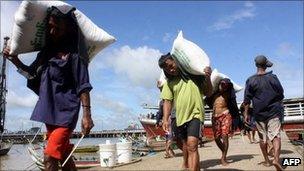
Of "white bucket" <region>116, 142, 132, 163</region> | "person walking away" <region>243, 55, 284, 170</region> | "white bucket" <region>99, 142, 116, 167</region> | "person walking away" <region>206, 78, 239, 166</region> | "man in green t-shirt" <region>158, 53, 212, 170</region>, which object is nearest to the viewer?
"man in green t-shirt" <region>158, 53, 212, 170</region>

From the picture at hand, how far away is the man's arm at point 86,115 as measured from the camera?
14.0ft

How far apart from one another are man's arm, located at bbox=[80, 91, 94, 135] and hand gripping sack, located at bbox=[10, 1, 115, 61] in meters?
0.58

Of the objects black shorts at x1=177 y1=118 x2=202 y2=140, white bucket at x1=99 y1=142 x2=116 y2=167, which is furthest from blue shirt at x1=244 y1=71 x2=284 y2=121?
white bucket at x1=99 y1=142 x2=116 y2=167

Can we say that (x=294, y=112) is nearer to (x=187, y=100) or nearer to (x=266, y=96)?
(x=266, y=96)

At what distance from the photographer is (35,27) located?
458cm

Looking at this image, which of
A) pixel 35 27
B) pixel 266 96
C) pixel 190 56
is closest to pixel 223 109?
pixel 266 96

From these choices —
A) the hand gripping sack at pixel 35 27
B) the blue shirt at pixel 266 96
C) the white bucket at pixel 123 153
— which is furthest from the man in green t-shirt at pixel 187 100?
the white bucket at pixel 123 153

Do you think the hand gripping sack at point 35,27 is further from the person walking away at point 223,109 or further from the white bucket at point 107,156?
the white bucket at point 107,156

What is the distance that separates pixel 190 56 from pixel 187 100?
25.5 inches

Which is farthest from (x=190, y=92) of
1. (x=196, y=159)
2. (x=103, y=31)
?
(x=103, y=31)

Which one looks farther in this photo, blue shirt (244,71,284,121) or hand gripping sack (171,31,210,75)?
blue shirt (244,71,284,121)

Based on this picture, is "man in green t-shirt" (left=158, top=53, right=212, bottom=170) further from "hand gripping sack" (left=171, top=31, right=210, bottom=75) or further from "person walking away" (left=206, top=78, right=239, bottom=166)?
"person walking away" (left=206, top=78, right=239, bottom=166)

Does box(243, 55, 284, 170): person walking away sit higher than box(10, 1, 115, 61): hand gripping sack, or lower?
lower

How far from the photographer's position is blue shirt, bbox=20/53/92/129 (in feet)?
14.3
